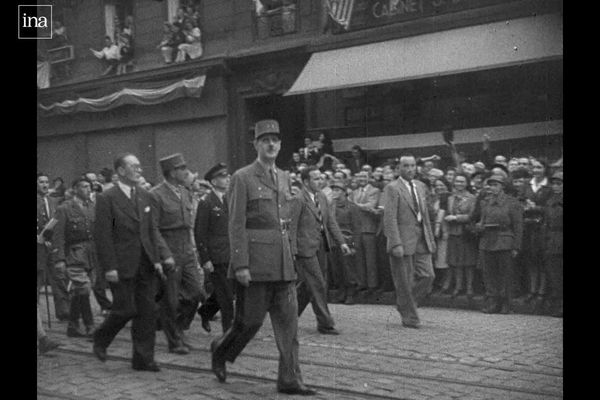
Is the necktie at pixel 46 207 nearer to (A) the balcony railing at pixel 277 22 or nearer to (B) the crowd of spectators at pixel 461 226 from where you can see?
(B) the crowd of spectators at pixel 461 226

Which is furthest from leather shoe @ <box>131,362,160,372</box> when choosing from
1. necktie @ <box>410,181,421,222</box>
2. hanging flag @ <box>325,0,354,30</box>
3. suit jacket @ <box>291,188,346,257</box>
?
hanging flag @ <box>325,0,354,30</box>

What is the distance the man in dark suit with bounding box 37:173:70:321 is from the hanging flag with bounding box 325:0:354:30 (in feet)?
22.4

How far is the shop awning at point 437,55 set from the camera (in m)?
12.4

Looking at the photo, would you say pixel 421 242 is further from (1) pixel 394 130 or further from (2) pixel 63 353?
(1) pixel 394 130

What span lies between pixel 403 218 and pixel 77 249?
3.80 m

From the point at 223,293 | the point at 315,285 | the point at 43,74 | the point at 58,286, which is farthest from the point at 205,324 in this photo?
the point at 43,74

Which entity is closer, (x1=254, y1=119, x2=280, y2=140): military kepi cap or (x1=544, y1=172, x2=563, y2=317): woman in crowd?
(x1=254, y1=119, x2=280, y2=140): military kepi cap

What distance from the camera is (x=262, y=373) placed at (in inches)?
268

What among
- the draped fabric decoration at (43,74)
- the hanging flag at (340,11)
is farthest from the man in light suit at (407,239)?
the draped fabric decoration at (43,74)

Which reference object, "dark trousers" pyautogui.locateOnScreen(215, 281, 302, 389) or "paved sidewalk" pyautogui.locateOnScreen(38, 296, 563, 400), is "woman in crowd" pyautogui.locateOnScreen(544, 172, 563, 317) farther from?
"dark trousers" pyautogui.locateOnScreen(215, 281, 302, 389)

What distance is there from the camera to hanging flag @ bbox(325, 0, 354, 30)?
15234mm

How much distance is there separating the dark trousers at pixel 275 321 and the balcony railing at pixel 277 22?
10.2 m

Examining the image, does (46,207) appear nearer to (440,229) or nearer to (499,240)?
(440,229)

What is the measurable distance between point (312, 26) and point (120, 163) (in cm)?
904
